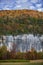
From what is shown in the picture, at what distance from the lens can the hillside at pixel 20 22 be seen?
8.28 ft

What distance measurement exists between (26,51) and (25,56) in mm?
64

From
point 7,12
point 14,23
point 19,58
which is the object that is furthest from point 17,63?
point 7,12

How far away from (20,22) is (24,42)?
272 mm

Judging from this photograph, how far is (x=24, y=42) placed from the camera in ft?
8.17

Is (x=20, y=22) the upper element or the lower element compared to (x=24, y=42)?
upper

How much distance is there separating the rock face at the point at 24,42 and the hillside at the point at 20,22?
0.07 meters

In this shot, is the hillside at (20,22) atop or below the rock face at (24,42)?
atop

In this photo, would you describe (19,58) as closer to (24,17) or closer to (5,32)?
(5,32)

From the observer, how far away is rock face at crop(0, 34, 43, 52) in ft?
8.12

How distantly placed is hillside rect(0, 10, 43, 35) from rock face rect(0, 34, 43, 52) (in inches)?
2.6

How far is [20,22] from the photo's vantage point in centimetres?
255

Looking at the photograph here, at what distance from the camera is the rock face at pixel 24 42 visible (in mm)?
2475

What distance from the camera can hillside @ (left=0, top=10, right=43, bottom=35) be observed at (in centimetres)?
252

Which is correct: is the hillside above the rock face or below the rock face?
above
